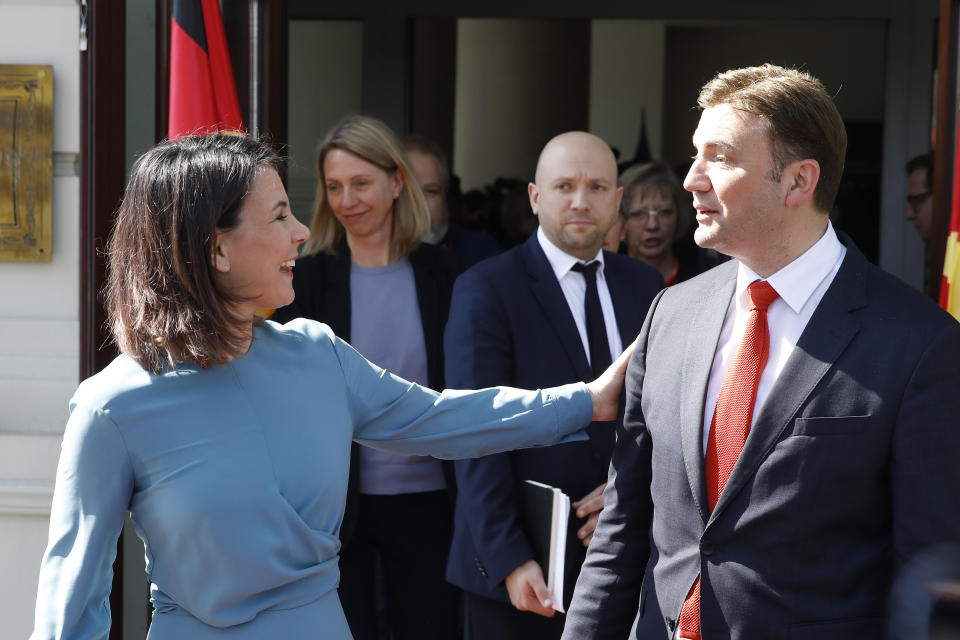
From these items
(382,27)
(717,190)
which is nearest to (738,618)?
(717,190)

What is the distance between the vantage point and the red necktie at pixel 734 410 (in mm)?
1920

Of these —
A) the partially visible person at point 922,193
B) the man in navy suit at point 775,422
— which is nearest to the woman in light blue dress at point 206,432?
the man in navy suit at point 775,422

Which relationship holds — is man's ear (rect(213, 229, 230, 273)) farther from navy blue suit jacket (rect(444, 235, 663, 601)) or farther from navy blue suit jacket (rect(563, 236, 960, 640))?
navy blue suit jacket (rect(444, 235, 663, 601))

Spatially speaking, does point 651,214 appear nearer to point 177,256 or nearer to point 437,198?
point 437,198

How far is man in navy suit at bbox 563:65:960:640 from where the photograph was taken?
5.87 ft

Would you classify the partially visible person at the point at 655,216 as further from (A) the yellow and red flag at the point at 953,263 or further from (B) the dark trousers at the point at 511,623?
(B) the dark trousers at the point at 511,623

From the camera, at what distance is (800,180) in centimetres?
200

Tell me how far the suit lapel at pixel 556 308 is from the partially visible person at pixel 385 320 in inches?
21.1

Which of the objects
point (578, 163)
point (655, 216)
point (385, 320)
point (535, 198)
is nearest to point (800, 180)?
point (578, 163)

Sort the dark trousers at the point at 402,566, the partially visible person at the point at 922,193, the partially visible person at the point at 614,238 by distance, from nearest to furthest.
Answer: the dark trousers at the point at 402,566
the partially visible person at the point at 614,238
the partially visible person at the point at 922,193

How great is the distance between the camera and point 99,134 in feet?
10.9

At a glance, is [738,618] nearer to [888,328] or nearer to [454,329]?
[888,328]

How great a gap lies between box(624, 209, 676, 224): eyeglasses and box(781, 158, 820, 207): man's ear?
276 cm

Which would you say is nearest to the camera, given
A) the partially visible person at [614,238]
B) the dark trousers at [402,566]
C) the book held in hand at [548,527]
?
the book held in hand at [548,527]
